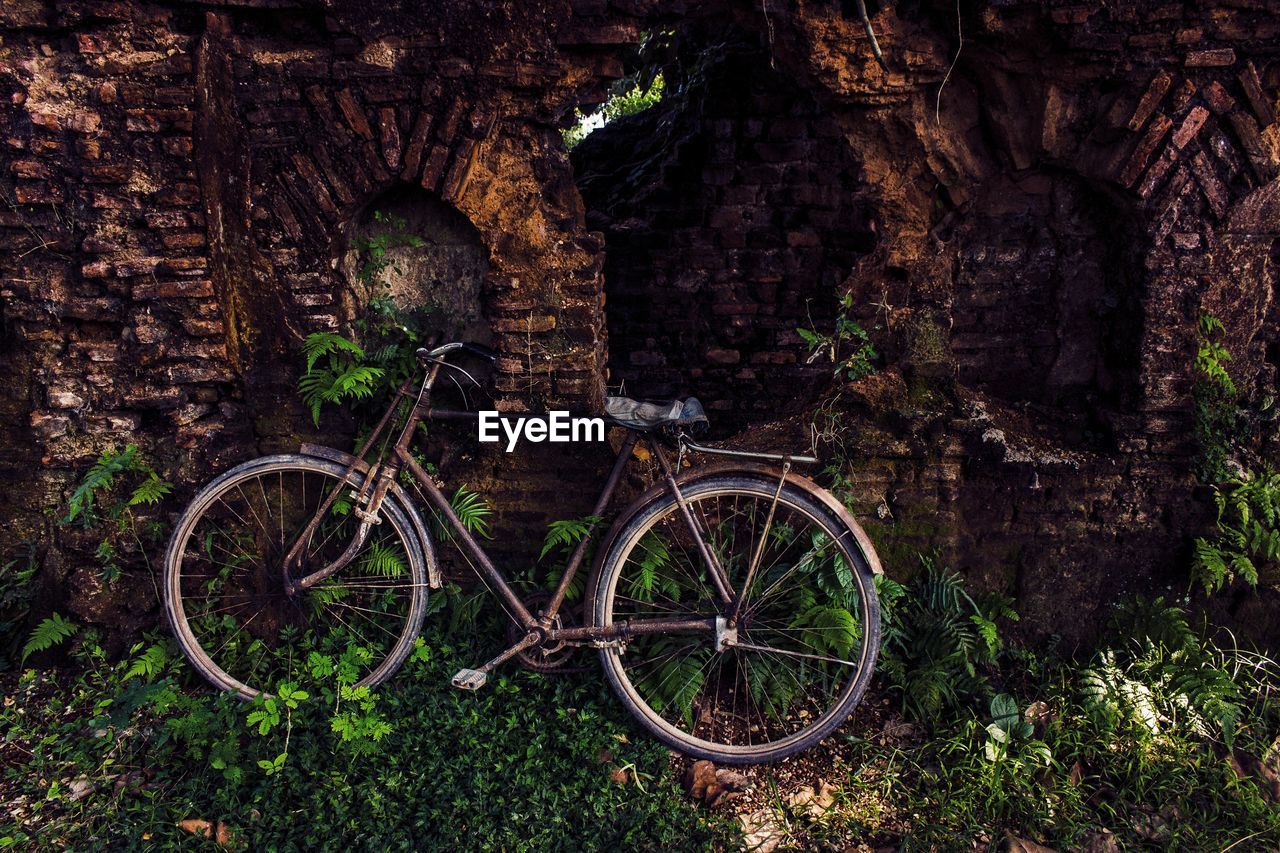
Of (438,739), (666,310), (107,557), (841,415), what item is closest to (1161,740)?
(841,415)

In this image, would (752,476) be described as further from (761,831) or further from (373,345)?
(373,345)

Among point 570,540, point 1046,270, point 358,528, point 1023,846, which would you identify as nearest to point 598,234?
point 570,540

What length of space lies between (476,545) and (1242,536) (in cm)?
337

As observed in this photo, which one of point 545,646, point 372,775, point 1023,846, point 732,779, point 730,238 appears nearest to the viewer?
point 1023,846

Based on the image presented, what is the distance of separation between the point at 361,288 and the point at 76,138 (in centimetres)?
133

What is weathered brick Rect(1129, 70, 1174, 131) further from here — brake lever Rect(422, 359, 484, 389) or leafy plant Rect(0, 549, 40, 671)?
leafy plant Rect(0, 549, 40, 671)

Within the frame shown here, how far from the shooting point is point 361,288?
388 cm

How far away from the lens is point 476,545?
11.9 feet

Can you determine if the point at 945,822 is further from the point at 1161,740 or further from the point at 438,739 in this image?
the point at 438,739

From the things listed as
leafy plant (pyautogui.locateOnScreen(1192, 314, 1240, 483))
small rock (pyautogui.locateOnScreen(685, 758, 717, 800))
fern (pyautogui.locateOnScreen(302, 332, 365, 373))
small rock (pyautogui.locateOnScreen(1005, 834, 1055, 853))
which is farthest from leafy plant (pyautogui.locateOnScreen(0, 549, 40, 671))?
leafy plant (pyautogui.locateOnScreen(1192, 314, 1240, 483))

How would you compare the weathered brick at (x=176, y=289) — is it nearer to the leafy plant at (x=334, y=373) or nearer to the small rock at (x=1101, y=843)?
the leafy plant at (x=334, y=373)

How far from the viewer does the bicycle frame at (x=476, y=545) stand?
11.2 feet

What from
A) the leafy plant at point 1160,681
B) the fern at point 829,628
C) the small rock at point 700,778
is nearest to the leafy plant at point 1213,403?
the leafy plant at point 1160,681

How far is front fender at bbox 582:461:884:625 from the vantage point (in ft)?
11.0
